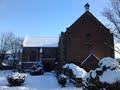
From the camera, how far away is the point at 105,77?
15430mm

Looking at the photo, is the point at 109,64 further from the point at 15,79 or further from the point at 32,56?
the point at 32,56

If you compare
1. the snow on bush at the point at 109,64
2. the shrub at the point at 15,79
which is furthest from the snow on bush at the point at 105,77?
the shrub at the point at 15,79

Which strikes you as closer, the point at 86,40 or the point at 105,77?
the point at 105,77

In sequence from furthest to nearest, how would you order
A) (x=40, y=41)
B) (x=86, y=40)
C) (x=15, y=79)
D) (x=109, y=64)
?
1. (x=40, y=41)
2. (x=86, y=40)
3. (x=15, y=79)
4. (x=109, y=64)

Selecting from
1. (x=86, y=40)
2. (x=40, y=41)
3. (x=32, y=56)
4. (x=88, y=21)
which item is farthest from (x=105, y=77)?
(x=40, y=41)

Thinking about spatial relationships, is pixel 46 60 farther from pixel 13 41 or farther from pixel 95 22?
pixel 13 41

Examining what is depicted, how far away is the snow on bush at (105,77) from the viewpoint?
14.2 meters

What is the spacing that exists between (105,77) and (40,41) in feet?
165

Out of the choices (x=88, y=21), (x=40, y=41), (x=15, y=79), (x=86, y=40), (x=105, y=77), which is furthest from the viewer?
(x=40, y=41)

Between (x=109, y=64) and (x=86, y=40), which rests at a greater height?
(x=86, y=40)

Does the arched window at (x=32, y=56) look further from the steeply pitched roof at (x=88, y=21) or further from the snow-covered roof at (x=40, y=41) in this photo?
the steeply pitched roof at (x=88, y=21)

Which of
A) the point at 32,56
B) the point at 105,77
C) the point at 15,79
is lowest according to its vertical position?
the point at 15,79

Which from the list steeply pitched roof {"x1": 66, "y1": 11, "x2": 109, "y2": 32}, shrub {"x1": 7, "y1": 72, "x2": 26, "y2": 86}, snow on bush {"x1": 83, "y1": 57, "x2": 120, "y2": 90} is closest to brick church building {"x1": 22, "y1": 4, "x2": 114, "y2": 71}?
steeply pitched roof {"x1": 66, "y1": 11, "x2": 109, "y2": 32}

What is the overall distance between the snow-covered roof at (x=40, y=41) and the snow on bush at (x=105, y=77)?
4455 centimetres
